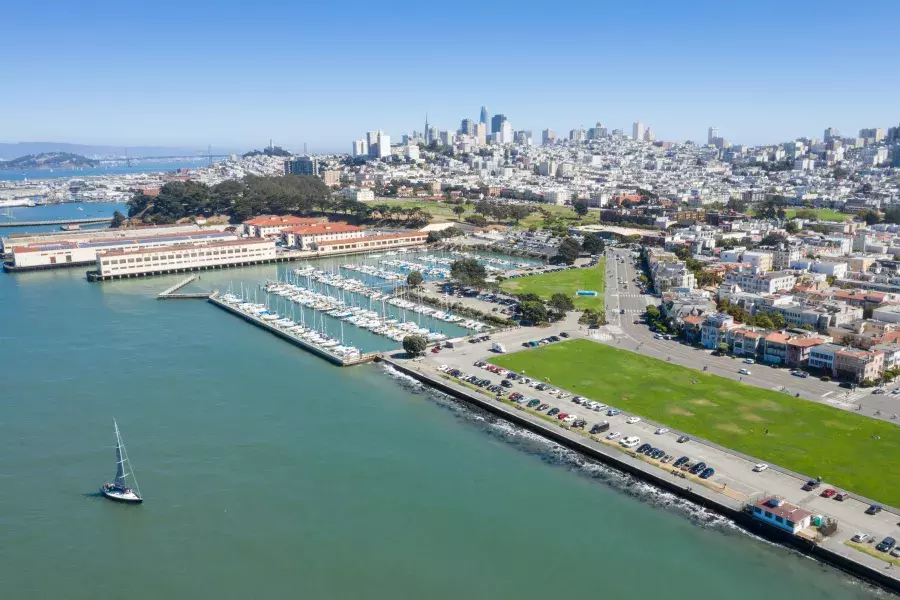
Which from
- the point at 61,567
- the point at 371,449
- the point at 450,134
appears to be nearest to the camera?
the point at 61,567

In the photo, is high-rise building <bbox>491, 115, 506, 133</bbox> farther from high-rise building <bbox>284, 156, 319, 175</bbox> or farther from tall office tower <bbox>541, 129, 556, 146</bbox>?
high-rise building <bbox>284, 156, 319, 175</bbox>

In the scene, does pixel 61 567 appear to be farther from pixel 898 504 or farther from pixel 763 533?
pixel 898 504

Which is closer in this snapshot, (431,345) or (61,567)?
(61,567)

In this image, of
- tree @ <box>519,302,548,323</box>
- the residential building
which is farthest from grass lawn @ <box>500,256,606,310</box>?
the residential building

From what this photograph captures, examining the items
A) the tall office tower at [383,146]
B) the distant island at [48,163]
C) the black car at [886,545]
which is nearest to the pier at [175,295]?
the black car at [886,545]

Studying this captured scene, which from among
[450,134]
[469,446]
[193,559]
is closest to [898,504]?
[469,446]

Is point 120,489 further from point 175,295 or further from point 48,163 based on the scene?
point 48,163
